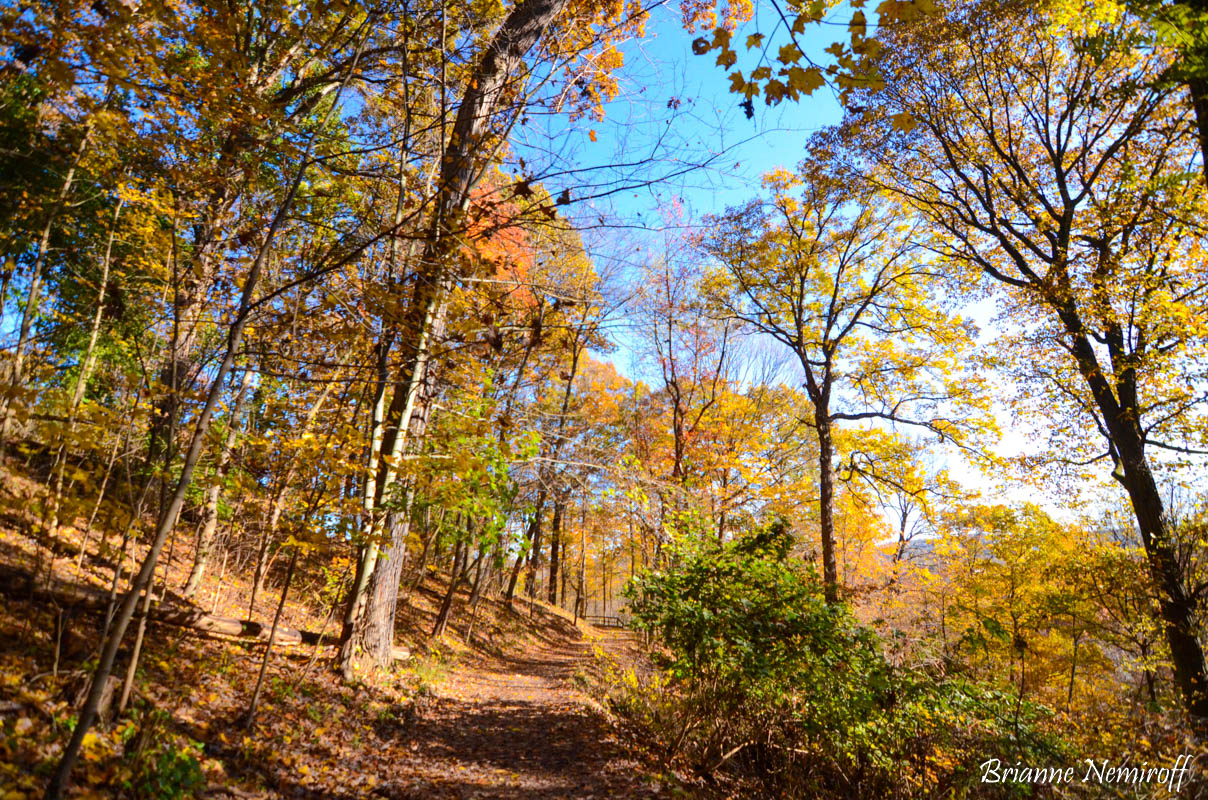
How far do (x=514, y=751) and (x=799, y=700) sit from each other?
2887 millimetres

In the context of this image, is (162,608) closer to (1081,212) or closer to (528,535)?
(528,535)

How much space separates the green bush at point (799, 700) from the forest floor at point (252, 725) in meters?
0.92

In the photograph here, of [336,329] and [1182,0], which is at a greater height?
[1182,0]

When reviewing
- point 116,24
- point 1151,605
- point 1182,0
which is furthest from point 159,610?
point 1151,605

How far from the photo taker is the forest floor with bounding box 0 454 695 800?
2686 mm

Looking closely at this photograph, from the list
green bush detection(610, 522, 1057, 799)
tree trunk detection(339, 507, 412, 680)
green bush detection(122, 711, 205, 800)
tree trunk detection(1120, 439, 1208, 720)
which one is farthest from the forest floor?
tree trunk detection(1120, 439, 1208, 720)

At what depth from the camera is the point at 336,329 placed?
3.33 metres

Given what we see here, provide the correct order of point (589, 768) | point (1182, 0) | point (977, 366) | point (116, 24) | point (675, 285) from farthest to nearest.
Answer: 1. point (675, 285)
2. point (977, 366)
3. point (589, 768)
4. point (1182, 0)
5. point (116, 24)

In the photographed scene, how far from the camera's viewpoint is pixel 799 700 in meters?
5.05

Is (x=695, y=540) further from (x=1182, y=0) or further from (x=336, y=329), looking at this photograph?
(x=1182, y=0)

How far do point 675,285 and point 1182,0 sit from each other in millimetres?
11597

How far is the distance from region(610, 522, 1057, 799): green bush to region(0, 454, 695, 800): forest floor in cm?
92

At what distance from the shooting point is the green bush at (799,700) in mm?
4293

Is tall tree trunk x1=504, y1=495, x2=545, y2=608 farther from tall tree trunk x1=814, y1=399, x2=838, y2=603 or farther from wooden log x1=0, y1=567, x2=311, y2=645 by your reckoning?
wooden log x1=0, y1=567, x2=311, y2=645
